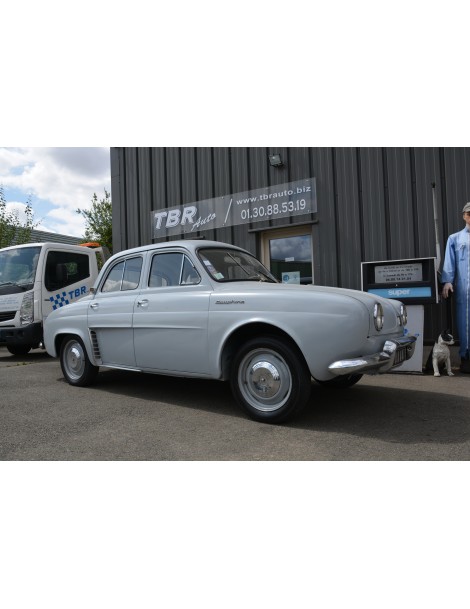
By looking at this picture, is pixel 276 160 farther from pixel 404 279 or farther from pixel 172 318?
pixel 172 318

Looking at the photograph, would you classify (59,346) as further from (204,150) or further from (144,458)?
(204,150)

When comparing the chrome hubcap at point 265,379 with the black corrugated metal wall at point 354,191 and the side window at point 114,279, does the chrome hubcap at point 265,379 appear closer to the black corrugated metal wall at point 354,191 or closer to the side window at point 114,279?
the side window at point 114,279

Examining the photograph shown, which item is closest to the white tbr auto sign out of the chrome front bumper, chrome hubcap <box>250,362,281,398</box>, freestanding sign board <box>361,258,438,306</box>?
freestanding sign board <box>361,258,438,306</box>

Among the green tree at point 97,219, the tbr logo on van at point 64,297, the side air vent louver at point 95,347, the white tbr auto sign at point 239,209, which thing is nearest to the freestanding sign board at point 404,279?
the white tbr auto sign at point 239,209

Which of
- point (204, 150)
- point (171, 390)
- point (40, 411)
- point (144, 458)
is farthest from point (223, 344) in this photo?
point (204, 150)

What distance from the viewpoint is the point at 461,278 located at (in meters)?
6.26

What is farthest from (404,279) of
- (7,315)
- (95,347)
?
(7,315)

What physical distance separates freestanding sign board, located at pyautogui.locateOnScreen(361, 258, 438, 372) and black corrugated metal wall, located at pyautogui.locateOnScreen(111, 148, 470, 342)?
1080 millimetres

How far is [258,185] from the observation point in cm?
900

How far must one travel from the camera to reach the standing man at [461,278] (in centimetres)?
615

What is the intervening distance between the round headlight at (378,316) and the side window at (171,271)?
166 cm

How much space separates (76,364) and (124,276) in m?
1.36

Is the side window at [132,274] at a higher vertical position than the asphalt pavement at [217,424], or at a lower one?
higher

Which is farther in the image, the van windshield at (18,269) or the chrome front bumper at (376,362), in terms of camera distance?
the van windshield at (18,269)
